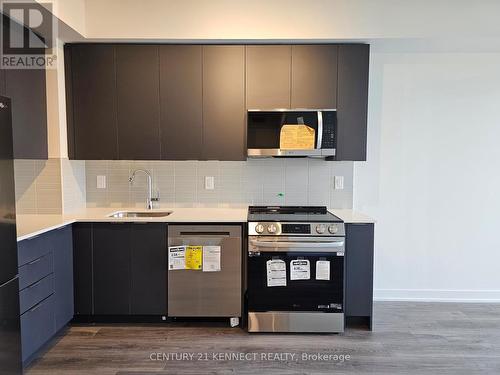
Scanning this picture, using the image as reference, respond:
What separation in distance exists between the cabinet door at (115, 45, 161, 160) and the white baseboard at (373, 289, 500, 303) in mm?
2580

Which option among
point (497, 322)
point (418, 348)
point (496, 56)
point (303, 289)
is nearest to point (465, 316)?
point (497, 322)

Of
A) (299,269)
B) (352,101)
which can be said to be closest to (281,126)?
(352,101)

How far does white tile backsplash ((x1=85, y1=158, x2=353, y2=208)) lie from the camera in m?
3.39

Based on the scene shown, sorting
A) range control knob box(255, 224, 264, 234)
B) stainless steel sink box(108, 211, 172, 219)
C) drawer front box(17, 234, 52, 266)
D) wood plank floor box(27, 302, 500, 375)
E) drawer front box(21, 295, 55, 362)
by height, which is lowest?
wood plank floor box(27, 302, 500, 375)

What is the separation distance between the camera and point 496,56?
3.33m

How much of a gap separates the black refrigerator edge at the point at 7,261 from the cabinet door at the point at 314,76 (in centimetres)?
210

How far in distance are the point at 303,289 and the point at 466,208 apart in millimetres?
1921

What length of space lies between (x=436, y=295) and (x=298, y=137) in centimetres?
213

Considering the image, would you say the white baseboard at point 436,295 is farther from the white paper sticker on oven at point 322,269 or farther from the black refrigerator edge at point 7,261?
the black refrigerator edge at point 7,261

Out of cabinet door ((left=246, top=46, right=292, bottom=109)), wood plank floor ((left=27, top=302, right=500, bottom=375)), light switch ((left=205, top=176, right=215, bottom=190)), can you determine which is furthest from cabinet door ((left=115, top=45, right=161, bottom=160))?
wood plank floor ((left=27, top=302, right=500, bottom=375))

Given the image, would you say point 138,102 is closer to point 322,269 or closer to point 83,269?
point 83,269

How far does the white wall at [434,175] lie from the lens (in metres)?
3.37

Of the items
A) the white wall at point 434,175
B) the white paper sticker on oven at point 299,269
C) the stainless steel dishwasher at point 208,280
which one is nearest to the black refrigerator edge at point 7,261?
the stainless steel dishwasher at point 208,280

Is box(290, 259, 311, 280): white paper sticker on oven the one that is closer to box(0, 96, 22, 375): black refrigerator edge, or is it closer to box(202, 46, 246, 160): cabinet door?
box(202, 46, 246, 160): cabinet door
